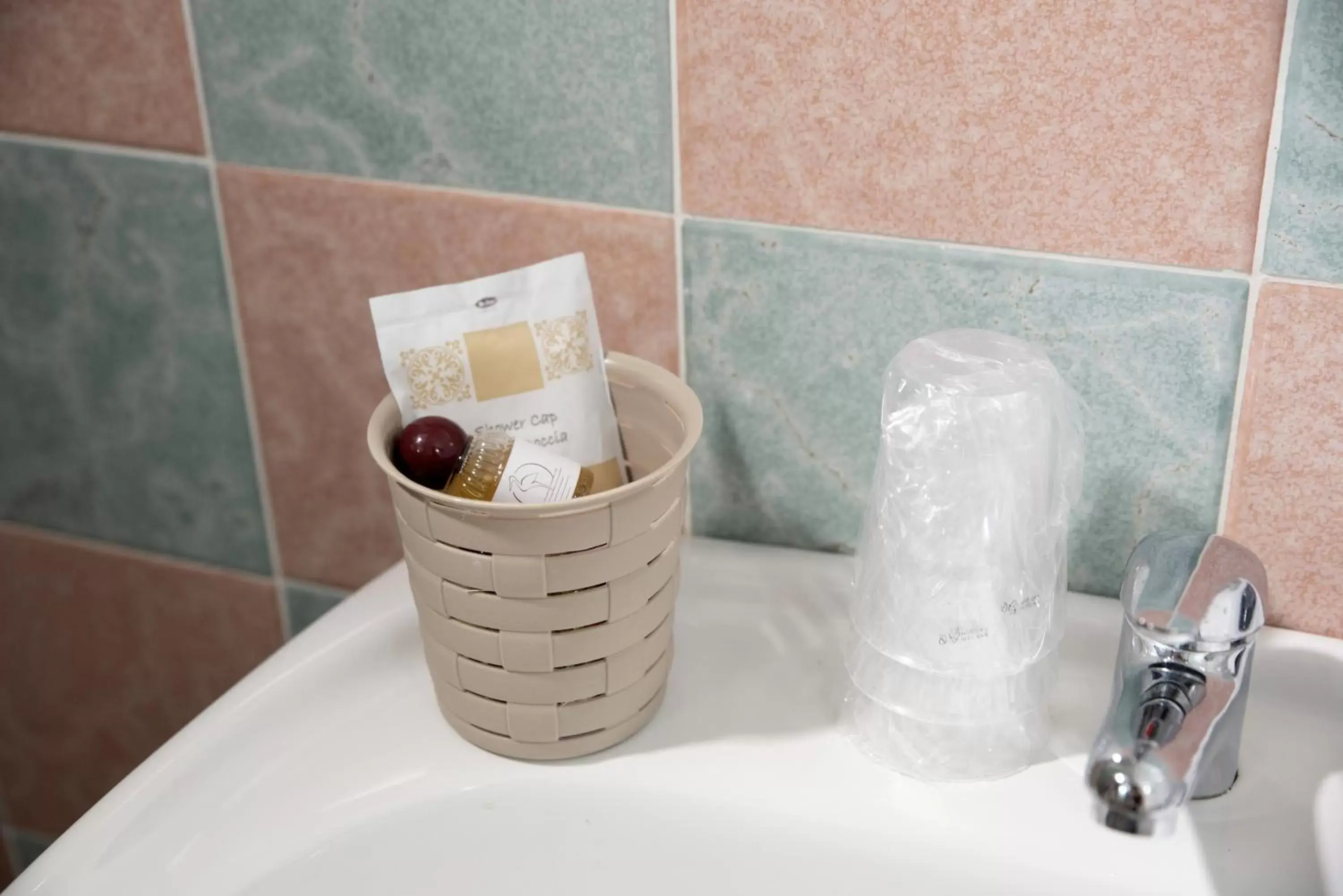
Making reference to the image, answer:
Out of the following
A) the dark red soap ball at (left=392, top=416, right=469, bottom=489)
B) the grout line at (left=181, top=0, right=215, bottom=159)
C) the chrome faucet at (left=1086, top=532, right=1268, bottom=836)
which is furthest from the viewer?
the grout line at (left=181, top=0, right=215, bottom=159)

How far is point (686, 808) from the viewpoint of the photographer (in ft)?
2.01

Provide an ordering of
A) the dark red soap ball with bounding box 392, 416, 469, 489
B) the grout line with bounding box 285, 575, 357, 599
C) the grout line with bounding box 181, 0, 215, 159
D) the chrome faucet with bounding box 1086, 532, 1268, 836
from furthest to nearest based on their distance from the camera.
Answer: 1. the grout line with bounding box 285, 575, 357, 599
2. the grout line with bounding box 181, 0, 215, 159
3. the dark red soap ball with bounding box 392, 416, 469, 489
4. the chrome faucet with bounding box 1086, 532, 1268, 836

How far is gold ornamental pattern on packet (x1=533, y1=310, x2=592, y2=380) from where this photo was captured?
66 centimetres

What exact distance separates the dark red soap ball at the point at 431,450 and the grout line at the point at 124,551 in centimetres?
32

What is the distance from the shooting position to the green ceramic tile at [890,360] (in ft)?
2.05

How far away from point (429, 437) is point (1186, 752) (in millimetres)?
331

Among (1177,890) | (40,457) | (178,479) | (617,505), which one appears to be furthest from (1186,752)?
(40,457)

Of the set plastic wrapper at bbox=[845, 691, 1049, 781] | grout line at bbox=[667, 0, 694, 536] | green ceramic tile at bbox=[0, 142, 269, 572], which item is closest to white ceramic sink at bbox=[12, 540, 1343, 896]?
plastic wrapper at bbox=[845, 691, 1049, 781]

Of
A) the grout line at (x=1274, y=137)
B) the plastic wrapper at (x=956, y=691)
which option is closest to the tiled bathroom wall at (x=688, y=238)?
the grout line at (x=1274, y=137)

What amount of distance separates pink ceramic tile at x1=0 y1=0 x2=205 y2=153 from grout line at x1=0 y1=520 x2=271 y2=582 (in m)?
0.27

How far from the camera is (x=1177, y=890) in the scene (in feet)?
1.84

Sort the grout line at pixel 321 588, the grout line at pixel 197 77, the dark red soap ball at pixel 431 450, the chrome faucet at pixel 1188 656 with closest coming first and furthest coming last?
1. the chrome faucet at pixel 1188 656
2. the dark red soap ball at pixel 431 450
3. the grout line at pixel 197 77
4. the grout line at pixel 321 588

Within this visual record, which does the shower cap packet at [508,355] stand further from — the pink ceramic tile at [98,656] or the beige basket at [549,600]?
the pink ceramic tile at [98,656]

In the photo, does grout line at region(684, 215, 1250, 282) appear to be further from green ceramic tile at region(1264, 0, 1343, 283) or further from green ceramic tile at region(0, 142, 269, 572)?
green ceramic tile at region(0, 142, 269, 572)
